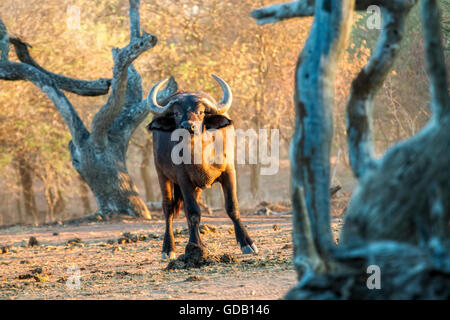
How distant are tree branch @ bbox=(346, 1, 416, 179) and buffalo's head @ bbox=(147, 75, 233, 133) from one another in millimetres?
3883

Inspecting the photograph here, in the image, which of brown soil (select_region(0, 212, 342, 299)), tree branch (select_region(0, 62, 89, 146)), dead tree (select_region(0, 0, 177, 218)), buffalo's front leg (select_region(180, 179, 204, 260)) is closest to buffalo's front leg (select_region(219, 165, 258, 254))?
brown soil (select_region(0, 212, 342, 299))

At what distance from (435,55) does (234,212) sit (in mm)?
5614

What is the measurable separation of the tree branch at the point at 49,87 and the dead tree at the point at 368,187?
505 inches

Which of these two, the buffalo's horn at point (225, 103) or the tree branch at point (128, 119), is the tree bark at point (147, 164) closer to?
the tree branch at point (128, 119)

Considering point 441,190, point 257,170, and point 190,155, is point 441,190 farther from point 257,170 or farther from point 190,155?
point 257,170

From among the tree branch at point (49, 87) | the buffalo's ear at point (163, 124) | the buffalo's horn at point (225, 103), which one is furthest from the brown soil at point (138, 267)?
the tree branch at point (49, 87)

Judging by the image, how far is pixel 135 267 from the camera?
334 inches

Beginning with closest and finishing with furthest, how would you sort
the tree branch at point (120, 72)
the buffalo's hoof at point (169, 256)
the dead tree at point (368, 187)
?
the dead tree at point (368, 187), the buffalo's hoof at point (169, 256), the tree branch at point (120, 72)

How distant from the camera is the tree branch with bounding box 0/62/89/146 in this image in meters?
16.2

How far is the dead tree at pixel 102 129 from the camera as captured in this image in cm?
1606

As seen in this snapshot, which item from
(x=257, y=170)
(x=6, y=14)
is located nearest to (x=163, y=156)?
(x=6, y=14)
